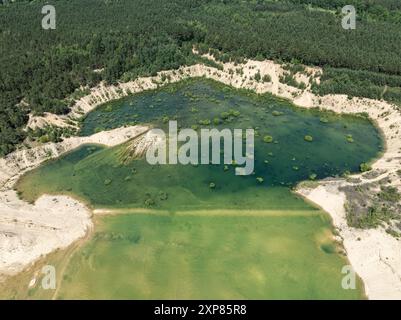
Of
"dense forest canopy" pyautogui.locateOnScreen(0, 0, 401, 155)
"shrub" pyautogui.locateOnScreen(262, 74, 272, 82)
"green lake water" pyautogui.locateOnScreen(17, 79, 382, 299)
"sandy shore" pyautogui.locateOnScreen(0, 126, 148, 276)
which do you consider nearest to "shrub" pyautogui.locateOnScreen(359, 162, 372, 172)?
"green lake water" pyautogui.locateOnScreen(17, 79, 382, 299)

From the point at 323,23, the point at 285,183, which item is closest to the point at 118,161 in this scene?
the point at 285,183

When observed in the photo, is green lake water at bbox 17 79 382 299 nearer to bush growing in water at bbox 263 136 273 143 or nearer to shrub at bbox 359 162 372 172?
bush growing in water at bbox 263 136 273 143

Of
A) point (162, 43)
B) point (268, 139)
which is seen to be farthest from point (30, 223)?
point (162, 43)

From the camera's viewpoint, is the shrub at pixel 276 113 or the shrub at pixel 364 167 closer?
the shrub at pixel 364 167

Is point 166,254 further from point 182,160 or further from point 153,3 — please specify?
point 153,3

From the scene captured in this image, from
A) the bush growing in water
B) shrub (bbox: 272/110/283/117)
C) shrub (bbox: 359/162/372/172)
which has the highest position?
shrub (bbox: 272/110/283/117)

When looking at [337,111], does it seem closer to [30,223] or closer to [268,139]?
[268,139]

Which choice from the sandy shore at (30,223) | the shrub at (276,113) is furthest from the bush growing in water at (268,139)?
the sandy shore at (30,223)

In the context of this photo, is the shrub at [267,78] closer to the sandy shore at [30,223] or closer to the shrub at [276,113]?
the shrub at [276,113]
